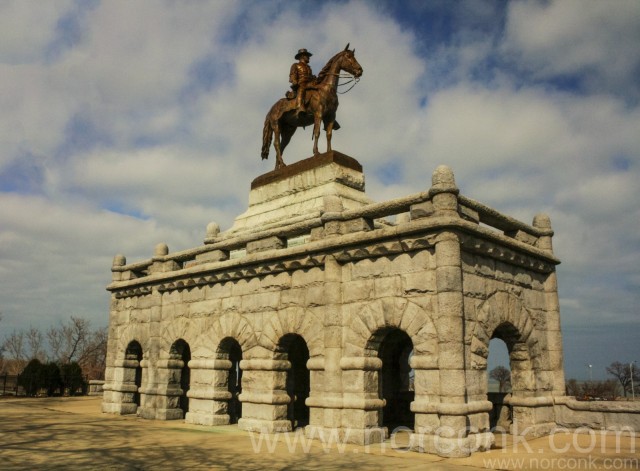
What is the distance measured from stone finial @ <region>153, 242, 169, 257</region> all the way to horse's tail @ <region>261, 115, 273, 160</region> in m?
3.68

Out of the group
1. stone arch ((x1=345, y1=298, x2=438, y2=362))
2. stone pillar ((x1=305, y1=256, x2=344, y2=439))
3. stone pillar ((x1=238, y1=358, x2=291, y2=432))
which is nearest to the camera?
stone arch ((x1=345, y1=298, x2=438, y2=362))

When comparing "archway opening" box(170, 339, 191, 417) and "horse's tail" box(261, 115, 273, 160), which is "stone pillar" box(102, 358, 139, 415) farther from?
"horse's tail" box(261, 115, 273, 160)

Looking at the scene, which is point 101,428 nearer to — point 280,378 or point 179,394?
point 179,394

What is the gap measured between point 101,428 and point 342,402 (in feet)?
18.4

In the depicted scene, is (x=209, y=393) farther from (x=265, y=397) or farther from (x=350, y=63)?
(x=350, y=63)

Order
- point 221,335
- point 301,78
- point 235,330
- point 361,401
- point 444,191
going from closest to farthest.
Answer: point 444,191 < point 361,401 < point 235,330 < point 221,335 < point 301,78

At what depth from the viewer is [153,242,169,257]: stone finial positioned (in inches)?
612

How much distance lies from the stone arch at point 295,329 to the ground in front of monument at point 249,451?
5.79ft

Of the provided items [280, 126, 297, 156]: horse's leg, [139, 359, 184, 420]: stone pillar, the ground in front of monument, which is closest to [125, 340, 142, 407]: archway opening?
[139, 359, 184, 420]: stone pillar

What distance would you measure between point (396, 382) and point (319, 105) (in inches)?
297

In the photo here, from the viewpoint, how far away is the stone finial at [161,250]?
15.5m

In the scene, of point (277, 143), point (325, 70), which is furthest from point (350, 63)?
point (277, 143)

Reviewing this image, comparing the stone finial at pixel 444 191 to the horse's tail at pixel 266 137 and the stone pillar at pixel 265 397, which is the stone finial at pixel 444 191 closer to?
the stone pillar at pixel 265 397

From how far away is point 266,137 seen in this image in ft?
51.6
